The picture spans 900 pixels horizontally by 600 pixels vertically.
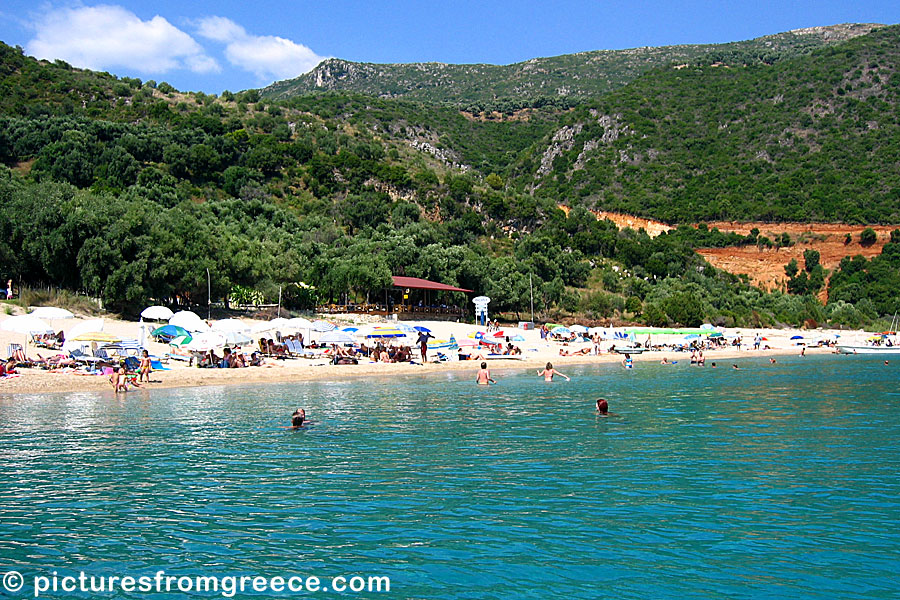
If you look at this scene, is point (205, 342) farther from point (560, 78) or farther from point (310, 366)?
point (560, 78)

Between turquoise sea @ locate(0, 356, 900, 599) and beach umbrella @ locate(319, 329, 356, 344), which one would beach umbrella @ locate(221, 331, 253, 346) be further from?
turquoise sea @ locate(0, 356, 900, 599)

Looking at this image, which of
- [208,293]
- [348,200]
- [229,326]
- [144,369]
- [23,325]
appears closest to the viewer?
[144,369]

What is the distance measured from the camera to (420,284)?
58156mm

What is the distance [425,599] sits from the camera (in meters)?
7.21

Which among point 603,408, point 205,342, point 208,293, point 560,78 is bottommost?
point 603,408

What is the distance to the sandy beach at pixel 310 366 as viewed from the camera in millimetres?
24141

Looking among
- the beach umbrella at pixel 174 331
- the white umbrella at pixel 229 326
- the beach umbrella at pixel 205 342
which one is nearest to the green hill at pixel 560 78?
the white umbrella at pixel 229 326

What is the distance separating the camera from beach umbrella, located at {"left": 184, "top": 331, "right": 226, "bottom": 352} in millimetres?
29297

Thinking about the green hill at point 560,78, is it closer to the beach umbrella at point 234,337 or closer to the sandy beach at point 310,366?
the sandy beach at point 310,366

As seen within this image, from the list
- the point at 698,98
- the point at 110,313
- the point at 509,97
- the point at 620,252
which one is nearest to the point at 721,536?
the point at 110,313

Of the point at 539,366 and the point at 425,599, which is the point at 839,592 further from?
the point at 539,366

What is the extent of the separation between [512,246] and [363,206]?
59.7 feet

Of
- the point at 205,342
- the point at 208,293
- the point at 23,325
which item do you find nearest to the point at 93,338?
the point at 23,325
